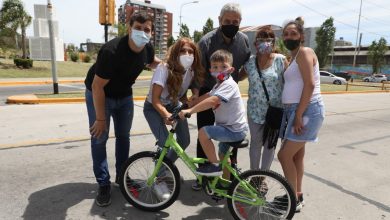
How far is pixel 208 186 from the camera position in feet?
11.0

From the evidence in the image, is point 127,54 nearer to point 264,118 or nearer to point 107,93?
point 107,93

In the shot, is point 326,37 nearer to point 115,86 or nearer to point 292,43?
point 292,43

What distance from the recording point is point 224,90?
306 cm

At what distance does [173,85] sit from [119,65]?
0.57 metres

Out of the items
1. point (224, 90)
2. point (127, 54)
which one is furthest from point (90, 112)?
point (224, 90)

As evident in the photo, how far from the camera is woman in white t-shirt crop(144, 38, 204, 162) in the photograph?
10.8 feet

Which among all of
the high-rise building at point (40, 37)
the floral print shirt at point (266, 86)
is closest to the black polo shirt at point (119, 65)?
the floral print shirt at point (266, 86)

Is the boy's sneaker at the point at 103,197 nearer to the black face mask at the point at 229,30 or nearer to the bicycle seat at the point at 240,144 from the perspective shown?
the bicycle seat at the point at 240,144

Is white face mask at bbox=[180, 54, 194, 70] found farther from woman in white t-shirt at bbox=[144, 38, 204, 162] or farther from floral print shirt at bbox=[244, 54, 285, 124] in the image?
floral print shirt at bbox=[244, 54, 285, 124]

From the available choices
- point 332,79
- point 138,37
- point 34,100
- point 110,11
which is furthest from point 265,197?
point 332,79

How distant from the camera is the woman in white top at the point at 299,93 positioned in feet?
10.0

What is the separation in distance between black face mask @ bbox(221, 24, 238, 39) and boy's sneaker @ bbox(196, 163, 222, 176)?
1.47 metres

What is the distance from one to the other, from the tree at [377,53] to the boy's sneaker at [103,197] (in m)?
63.0

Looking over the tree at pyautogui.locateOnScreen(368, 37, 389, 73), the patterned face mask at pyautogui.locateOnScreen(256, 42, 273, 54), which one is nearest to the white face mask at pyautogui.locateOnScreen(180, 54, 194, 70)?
the patterned face mask at pyautogui.locateOnScreen(256, 42, 273, 54)
